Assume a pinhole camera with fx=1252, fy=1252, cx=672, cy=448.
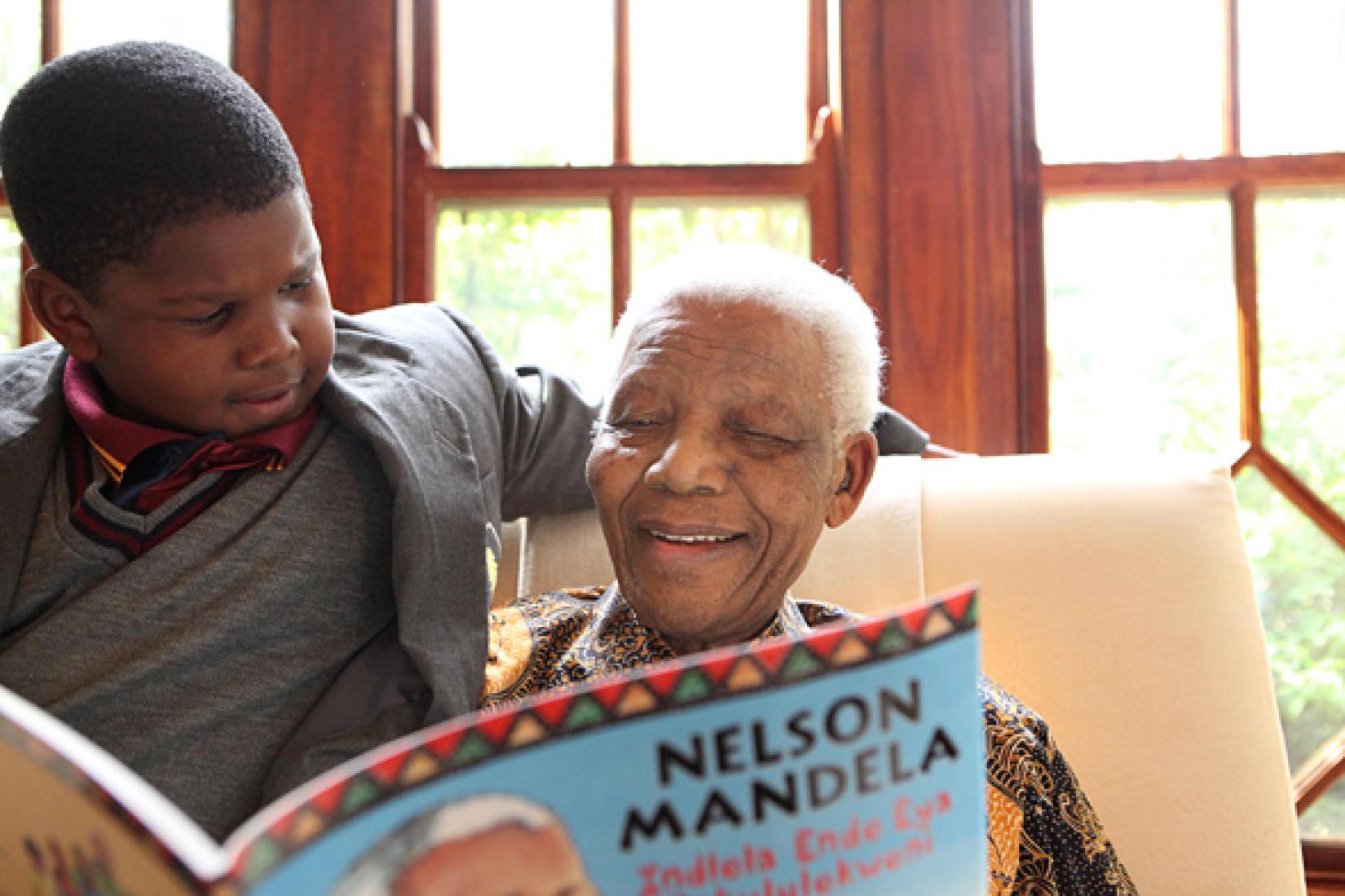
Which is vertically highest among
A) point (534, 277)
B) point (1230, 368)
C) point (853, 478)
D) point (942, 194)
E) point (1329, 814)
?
point (942, 194)

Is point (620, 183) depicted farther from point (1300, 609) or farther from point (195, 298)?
point (1300, 609)

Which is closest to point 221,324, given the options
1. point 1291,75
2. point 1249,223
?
point 1249,223

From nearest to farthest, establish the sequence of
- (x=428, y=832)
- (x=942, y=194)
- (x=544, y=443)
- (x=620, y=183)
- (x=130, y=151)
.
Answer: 1. (x=428, y=832)
2. (x=130, y=151)
3. (x=544, y=443)
4. (x=942, y=194)
5. (x=620, y=183)

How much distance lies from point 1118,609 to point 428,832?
118 centimetres

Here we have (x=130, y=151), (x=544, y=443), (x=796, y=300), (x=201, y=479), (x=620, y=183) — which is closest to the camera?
(x=130, y=151)

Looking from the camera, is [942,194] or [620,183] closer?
[942,194]

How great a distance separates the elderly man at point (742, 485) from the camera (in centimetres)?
120

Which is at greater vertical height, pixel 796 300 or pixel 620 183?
pixel 620 183

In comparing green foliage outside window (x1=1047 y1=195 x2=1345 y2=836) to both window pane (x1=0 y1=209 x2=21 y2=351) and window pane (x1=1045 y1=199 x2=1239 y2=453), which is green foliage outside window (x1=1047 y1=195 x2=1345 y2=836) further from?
window pane (x1=0 y1=209 x2=21 y2=351)

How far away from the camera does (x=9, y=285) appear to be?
2.27 m

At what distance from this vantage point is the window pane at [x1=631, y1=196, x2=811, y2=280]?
7.27ft

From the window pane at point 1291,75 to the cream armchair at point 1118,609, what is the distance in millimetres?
818

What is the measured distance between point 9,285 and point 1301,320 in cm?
227

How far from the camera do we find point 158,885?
0.50 meters
